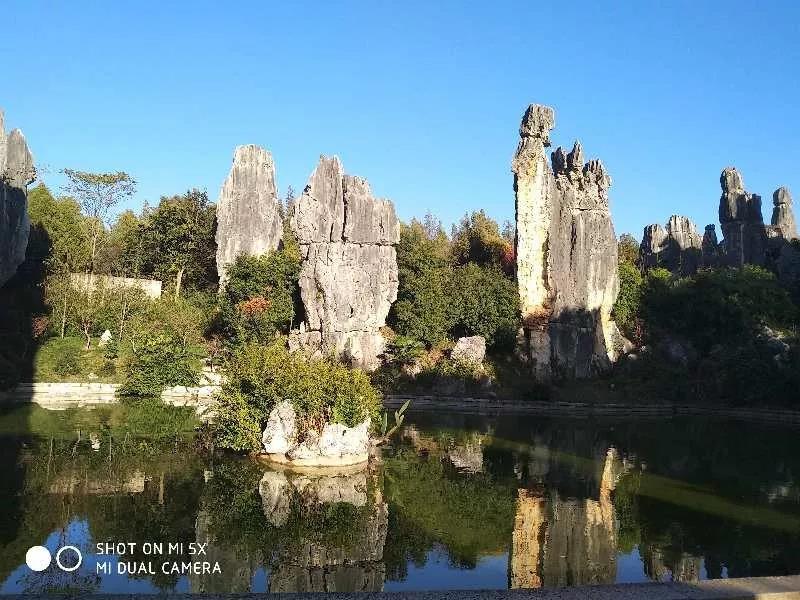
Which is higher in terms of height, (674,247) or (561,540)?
(674,247)

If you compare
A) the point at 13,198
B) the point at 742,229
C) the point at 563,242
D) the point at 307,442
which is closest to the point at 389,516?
the point at 307,442

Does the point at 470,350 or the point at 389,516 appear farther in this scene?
the point at 470,350

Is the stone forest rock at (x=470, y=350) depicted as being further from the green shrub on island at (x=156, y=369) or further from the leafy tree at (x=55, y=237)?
the leafy tree at (x=55, y=237)

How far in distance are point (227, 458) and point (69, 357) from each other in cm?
1411

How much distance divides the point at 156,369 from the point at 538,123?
2132 cm

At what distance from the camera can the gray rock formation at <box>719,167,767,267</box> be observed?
45000 millimetres

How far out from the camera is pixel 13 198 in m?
29.2

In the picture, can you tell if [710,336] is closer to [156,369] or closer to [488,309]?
[488,309]

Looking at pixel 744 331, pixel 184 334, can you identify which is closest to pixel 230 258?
pixel 184 334

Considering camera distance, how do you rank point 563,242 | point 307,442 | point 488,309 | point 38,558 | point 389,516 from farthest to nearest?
point 563,242, point 488,309, point 307,442, point 389,516, point 38,558

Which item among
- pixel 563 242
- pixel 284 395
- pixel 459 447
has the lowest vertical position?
pixel 459 447

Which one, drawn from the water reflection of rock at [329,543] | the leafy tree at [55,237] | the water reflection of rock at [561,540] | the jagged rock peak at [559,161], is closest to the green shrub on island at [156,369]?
the leafy tree at [55,237]

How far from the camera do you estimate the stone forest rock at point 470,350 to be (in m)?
30.3

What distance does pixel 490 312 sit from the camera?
32.7 metres
